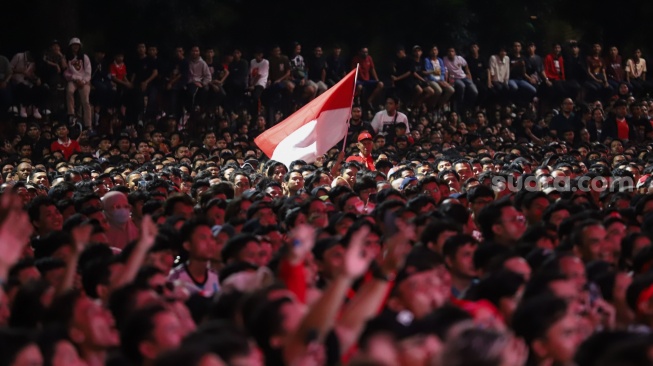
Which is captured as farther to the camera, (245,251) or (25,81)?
(25,81)

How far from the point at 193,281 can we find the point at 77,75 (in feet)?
48.3

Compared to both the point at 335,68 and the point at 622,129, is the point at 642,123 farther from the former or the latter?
the point at 335,68

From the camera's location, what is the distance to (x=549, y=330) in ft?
21.5

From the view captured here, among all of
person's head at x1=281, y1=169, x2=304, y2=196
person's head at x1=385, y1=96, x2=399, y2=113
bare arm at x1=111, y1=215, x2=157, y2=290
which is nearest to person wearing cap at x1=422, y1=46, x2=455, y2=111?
person's head at x1=385, y1=96, x2=399, y2=113

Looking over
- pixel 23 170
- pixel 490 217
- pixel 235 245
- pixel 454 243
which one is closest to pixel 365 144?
pixel 23 170

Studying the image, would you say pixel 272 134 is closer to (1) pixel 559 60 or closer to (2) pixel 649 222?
(2) pixel 649 222

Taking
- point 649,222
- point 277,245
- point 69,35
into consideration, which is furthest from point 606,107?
point 277,245

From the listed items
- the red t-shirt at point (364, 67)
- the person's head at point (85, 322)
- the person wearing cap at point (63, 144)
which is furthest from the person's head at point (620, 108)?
the person's head at point (85, 322)

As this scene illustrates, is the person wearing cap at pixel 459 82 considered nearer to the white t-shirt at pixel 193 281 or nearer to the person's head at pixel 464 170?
the person's head at pixel 464 170

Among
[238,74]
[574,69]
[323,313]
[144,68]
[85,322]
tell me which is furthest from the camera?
[574,69]

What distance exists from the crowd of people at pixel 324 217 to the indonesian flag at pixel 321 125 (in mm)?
285

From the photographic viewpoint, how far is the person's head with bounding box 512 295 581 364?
21.4 feet

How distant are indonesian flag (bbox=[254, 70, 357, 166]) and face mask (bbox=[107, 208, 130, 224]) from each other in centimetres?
487

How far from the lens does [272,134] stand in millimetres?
17609
